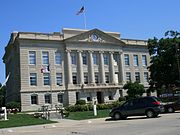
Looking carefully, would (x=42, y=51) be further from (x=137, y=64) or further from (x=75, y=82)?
(x=137, y=64)

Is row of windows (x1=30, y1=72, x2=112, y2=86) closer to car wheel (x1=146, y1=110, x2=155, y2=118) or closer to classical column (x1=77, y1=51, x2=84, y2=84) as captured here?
classical column (x1=77, y1=51, x2=84, y2=84)

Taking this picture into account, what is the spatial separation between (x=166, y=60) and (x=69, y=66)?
19764 mm

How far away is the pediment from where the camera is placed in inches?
2847

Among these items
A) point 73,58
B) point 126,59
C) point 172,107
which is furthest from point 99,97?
point 172,107

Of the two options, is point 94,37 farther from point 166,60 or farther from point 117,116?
point 117,116

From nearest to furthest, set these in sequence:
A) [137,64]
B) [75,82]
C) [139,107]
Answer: [139,107] → [75,82] → [137,64]

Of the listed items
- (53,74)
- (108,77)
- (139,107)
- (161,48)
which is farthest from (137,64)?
(139,107)

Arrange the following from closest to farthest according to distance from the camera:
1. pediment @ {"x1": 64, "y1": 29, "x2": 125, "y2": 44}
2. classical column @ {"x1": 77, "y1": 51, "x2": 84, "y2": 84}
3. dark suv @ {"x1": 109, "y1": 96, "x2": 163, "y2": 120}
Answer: dark suv @ {"x1": 109, "y1": 96, "x2": 163, "y2": 120} < classical column @ {"x1": 77, "y1": 51, "x2": 84, "y2": 84} < pediment @ {"x1": 64, "y1": 29, "x2": 125, "y2": 44}

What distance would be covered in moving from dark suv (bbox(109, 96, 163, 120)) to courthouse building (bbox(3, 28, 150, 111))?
127 ft

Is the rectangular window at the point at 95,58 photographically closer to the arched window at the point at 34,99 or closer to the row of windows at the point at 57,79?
the row of windows at the point at 57,79

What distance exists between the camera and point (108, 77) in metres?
76.6

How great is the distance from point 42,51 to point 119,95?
803 inches

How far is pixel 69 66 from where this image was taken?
71.1 meters

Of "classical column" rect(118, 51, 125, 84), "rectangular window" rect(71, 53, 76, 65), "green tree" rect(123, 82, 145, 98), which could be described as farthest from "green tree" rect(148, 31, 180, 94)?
"rectangular window" rect(71, 53, 76, 65)
